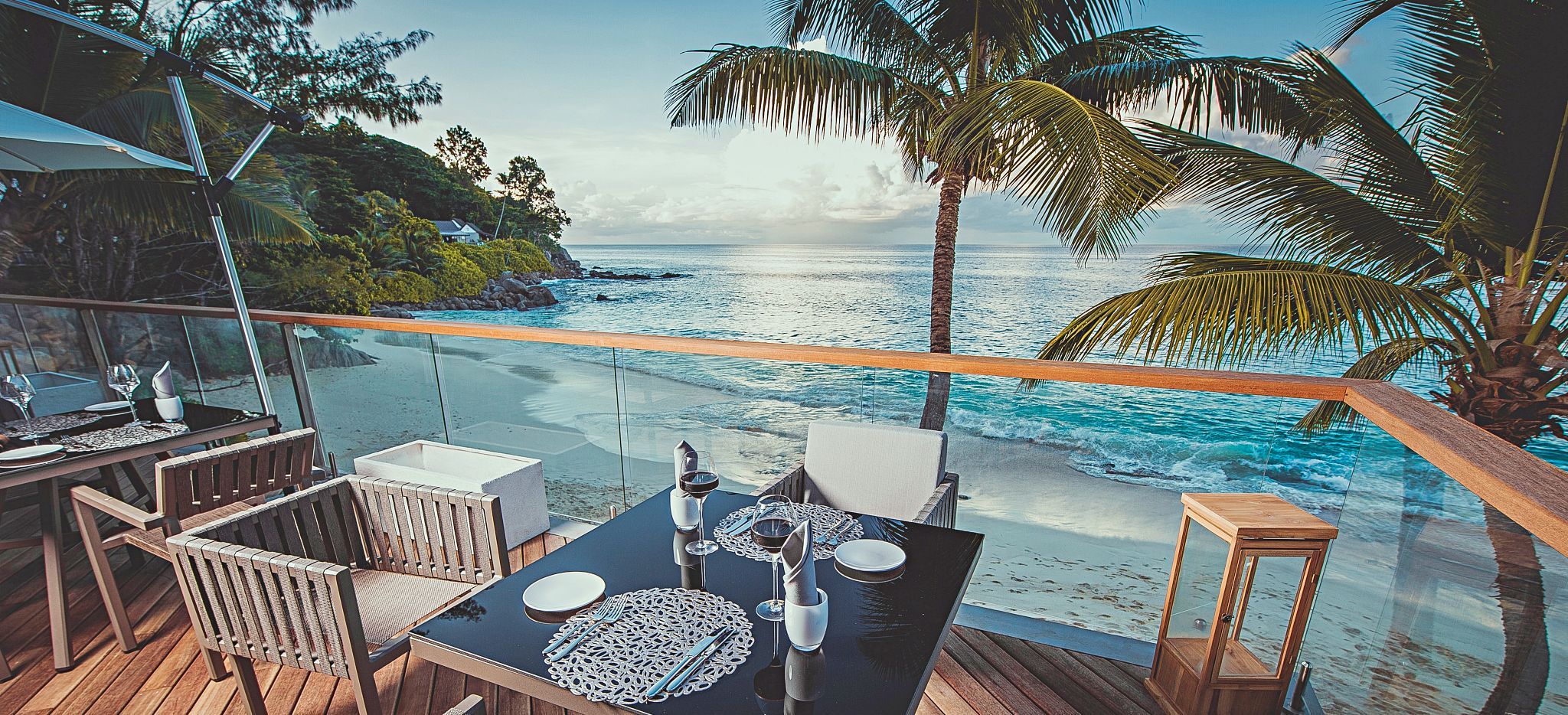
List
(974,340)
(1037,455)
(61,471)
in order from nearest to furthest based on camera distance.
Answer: (61,471)
(1037,455)
(974,340)

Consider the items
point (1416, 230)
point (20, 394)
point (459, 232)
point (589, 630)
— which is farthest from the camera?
point (459, 232)

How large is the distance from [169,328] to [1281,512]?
17.1 feet

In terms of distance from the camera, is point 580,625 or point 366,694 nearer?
point 580,625

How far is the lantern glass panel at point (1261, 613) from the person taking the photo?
168 cm

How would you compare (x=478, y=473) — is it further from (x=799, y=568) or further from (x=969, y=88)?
(x=969, y=88)

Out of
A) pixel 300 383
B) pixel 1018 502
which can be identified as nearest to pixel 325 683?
pixel 300 383

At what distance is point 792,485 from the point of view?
210 centimetres

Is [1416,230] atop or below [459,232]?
below

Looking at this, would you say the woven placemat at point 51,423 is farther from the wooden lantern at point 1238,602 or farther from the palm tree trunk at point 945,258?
the palm tree trunk at point 945,258

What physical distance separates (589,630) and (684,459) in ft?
1.52

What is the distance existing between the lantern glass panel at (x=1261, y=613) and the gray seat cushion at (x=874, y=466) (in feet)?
2.75

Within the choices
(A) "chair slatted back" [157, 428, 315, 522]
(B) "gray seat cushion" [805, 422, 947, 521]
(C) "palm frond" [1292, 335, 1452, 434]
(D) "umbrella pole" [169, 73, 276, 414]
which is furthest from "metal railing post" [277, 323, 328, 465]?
(C) "palm frond" [1292, 335, 1452, 434]

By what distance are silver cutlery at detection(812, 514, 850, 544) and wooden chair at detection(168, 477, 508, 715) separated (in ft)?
2.86

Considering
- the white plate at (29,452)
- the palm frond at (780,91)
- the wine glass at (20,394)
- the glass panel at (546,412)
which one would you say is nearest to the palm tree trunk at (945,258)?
the palm frond at (780,91)
